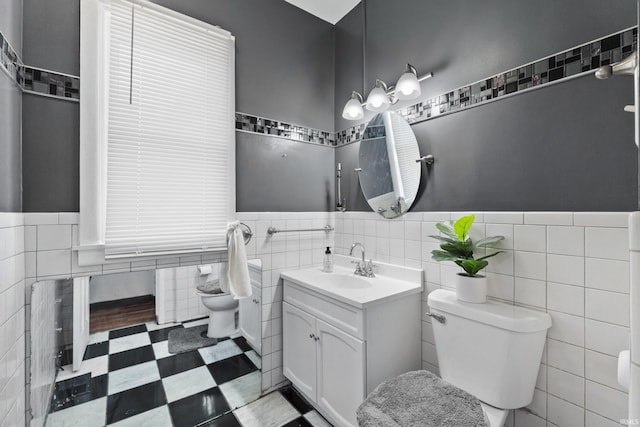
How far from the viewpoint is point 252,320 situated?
1.96 m

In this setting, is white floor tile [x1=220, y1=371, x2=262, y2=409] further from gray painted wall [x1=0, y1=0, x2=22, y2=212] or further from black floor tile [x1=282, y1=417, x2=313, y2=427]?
gray painted wall [x1=0, y1=0, x2=22, y2=212]

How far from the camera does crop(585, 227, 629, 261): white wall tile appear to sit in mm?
1017

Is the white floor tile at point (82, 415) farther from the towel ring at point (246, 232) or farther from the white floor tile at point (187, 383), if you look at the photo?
the towel ring at point (246, 232)

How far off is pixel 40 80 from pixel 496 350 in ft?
7.78

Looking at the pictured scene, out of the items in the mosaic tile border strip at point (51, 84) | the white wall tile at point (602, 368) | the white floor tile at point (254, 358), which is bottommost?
the white floor tile at point (254, 358)

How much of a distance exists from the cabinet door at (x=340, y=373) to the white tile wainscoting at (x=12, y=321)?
4.39 feet

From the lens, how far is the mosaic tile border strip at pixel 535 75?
3.45ft

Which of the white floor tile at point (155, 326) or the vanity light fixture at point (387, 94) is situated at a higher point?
the vanity light fixture at point (387, 94)

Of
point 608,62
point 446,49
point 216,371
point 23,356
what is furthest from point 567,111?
point 23,356

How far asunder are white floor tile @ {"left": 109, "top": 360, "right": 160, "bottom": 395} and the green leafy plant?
5.99 feet

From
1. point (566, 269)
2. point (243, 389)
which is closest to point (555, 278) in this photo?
point (566, 269)

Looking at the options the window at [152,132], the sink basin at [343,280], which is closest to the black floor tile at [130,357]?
the window at [152,132]

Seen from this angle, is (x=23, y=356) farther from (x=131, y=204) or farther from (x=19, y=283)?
(x=131, y=204)

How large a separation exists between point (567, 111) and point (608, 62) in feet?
0.63
